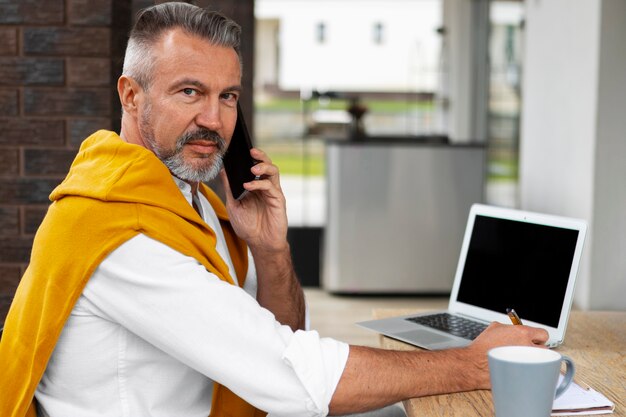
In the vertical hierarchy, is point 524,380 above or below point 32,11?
below

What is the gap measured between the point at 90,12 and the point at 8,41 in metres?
0.23

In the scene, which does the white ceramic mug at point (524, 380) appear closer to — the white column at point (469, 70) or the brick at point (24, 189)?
the brick at point (24, 189)

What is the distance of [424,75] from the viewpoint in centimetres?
864

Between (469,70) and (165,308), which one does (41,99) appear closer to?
(165,308)

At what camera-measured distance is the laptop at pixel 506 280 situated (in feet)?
5.56

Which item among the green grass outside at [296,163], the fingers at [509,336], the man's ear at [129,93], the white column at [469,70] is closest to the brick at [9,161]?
the man's ear at [129,93]

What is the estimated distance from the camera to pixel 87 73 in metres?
2.29

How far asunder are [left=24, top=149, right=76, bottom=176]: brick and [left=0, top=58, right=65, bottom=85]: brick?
0.18 metres

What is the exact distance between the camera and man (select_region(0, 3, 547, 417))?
1.24 meters

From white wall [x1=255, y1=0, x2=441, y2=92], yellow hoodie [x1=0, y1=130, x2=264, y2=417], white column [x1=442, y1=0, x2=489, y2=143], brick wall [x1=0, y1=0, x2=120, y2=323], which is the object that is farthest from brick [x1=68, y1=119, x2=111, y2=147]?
white wall [x1=255, y1=0, x2=441, y2=92]

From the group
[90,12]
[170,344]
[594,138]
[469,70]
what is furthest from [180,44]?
[469,70]

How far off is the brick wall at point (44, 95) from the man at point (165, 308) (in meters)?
0.82

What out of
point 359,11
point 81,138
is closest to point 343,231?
point 81,138

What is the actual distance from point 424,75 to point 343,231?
393 centimetres
